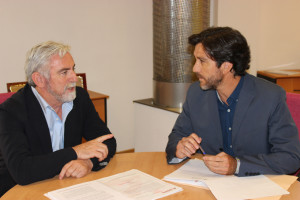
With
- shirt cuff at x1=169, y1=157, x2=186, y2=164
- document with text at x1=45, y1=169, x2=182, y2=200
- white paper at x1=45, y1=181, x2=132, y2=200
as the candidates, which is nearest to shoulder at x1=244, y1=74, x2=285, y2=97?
shirt cuff at x1=169, y1=157, x2=186, y2=164

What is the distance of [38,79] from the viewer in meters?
1.96

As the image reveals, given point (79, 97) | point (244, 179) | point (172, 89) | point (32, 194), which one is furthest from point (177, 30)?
point (32, 194)

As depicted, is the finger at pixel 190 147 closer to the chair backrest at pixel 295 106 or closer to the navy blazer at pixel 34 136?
the navy blazer at pixel 34 136

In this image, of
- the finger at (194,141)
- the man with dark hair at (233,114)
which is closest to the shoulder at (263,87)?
the man with dark hair at (233,114)

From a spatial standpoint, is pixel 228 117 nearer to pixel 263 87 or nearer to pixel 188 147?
pixel 263 87

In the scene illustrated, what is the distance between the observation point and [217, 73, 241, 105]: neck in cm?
197

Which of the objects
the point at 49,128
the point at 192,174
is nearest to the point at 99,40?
the point at 49,128

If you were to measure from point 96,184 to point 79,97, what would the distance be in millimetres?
748

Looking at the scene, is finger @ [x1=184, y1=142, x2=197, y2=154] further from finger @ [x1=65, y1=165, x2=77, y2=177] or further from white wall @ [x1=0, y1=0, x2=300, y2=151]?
white wall @ [x1=0, y1=0, x2=300, y2=151]

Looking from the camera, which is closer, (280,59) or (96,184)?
(96,184)

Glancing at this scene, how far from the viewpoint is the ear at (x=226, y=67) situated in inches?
75.9

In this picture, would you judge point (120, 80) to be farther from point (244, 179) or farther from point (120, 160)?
point (244, 179)

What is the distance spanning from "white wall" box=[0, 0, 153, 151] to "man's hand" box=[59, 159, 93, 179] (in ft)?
6.92

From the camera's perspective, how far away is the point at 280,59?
477cm
